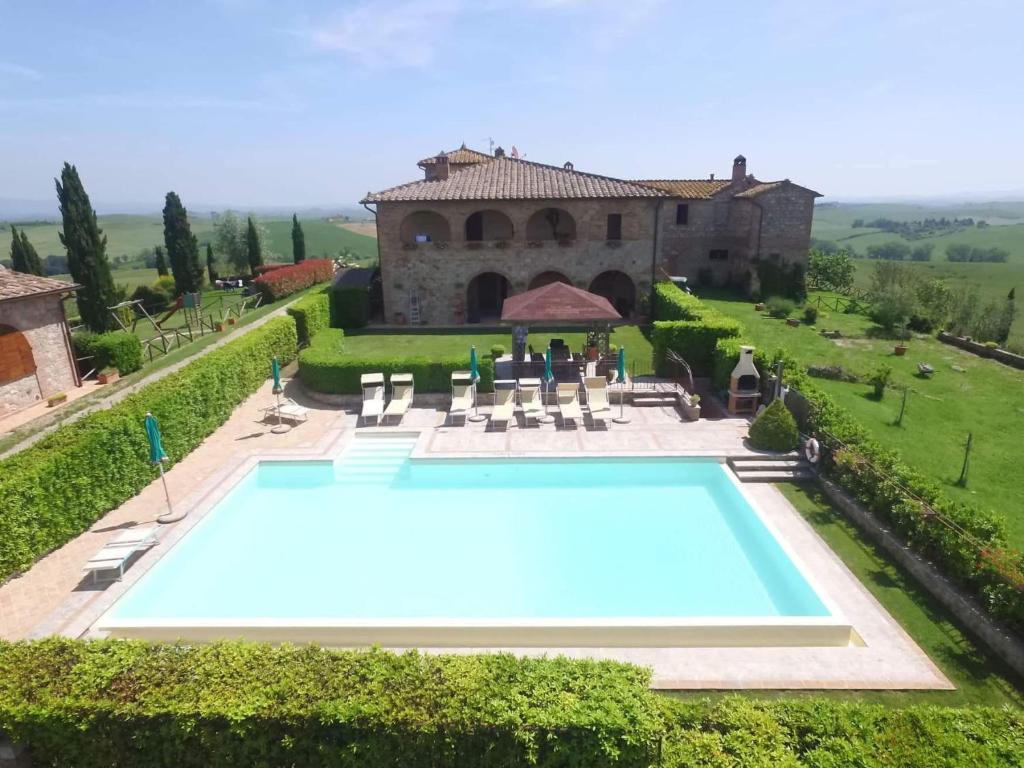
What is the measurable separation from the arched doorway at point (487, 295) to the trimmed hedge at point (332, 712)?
26032 millimetres

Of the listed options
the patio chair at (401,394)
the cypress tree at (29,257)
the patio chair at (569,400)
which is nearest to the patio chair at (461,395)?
the patio chair at (401,394)

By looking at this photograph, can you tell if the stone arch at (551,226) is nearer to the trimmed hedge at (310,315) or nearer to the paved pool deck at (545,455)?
the trimmed hedge at (310,315)

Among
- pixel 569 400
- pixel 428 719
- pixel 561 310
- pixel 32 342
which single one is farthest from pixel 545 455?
pixel 32 342

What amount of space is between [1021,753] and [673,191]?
38.0 metres

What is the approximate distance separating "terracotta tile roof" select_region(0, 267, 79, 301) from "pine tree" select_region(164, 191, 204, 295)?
988 inches

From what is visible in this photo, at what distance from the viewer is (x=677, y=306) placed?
944 inches

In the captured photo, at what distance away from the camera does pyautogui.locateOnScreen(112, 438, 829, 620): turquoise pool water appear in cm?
1001

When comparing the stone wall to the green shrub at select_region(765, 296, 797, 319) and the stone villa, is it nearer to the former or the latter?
the stone villa

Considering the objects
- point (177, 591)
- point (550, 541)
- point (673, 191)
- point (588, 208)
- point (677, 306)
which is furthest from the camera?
point (673, 191)

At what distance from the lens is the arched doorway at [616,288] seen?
32125 millimetres

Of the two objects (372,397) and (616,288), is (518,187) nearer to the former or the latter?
(616,288)

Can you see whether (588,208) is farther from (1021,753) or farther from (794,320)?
(1021,753)

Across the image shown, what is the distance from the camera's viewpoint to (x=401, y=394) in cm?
1833

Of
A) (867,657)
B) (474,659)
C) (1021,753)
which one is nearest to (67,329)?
(474,659)
